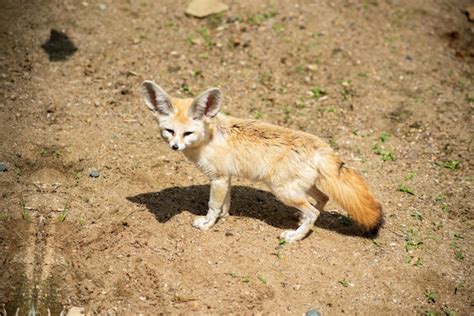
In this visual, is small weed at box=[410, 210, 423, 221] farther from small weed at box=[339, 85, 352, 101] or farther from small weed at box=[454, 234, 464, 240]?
small weed at box=[339, 85, 352, 101]

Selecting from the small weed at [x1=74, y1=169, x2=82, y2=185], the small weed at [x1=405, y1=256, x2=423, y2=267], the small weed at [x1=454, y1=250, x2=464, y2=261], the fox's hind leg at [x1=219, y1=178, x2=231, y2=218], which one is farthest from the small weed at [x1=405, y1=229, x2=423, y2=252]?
the small weed at [x1=74, y1=169, x2=82, y2=185]

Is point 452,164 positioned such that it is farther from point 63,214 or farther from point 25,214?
point 25,214

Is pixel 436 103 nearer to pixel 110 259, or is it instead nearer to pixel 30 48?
pixel 110 259

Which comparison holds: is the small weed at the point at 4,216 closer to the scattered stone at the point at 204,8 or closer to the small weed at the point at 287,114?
the small weed at the point at 287,114

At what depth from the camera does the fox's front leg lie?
5.35 meters

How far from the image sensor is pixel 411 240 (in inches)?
216

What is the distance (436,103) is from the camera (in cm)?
768

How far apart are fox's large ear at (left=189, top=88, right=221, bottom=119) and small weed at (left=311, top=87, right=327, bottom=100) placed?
10.5ft

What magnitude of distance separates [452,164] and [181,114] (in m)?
3.93

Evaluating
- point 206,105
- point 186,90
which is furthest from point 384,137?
point 206,105

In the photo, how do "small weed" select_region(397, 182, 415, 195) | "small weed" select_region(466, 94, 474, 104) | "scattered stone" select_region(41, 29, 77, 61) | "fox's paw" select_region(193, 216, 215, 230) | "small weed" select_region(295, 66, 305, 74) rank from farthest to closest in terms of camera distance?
1. "small weed" select_region(295, 66, 305, 74)
2. "scattered stone" select_region(41, 29, 77, 61)
3. "small weed" select_region(466, 94, 474, 104)
4. "small weed" select_region(397, 182, 415, 195)
5. "fox's paw" select_region(193, 216, 215, 230)

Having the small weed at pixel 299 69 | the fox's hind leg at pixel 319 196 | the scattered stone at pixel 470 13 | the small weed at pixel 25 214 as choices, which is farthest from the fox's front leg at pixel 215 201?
the scattered stone at pixel 470 13

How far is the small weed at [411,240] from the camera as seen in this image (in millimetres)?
5402

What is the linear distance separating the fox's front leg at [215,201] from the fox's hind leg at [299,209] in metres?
0.57
